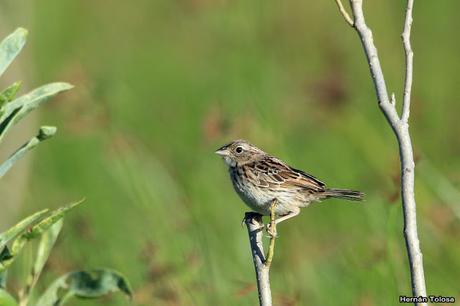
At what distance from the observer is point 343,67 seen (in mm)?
10305

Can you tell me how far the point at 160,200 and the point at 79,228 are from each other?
2.46ft

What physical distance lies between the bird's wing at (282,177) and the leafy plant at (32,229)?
1828mm

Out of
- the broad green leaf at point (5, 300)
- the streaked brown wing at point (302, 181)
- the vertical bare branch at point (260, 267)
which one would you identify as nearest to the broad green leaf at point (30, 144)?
the broad green leaf at point (5, 300)

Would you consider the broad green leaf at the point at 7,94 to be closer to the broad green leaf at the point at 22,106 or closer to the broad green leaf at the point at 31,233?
the broad green leaf at the point at 22,106

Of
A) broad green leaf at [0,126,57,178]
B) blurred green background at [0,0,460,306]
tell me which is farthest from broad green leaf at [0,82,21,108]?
blurred green background at [0,0,460,306]

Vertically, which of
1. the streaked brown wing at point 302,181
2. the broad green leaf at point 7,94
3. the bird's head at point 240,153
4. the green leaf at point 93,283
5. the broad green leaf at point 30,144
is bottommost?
the green leaf at point 93,283

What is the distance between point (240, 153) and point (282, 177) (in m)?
0.38

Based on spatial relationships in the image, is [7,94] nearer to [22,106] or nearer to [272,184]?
[22,106]

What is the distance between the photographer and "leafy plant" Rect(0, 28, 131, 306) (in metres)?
3.37

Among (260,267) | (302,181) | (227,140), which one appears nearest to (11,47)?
(260,267)

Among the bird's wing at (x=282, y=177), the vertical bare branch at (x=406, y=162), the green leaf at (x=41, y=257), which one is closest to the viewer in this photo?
the vertical bare branch at (x=406, y=162)

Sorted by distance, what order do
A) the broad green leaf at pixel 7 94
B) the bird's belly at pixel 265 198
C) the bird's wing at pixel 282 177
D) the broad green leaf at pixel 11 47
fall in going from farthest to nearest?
the bird's wing at pixel 282 177, the bird's belly at pixel 265 198, the broad green leaf at pixel 11 47, the broad green leaf at pixel 7 94

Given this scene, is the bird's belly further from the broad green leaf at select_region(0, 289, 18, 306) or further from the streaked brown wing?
the broad green leaf at select_region(0, 289, 18, 306)

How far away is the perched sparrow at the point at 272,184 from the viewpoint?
17.5 ft
